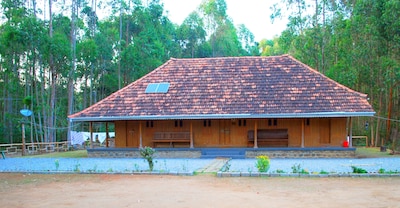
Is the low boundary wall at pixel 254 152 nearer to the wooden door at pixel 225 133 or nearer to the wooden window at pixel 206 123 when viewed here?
the wooden door at pixel 225 133

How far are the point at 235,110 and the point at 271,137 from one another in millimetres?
2294

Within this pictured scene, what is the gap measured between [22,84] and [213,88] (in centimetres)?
2017

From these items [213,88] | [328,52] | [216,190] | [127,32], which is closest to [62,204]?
[216,190]

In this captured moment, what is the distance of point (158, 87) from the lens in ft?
68.5

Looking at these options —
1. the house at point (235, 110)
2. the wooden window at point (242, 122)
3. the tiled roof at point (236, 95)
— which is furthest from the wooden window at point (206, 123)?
the wooden window at point (242, 122)

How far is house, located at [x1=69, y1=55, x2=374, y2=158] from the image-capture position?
18.5 m

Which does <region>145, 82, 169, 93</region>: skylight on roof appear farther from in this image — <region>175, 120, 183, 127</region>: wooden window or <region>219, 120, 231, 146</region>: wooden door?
<region>219, 120, 231, 146</region>: wooden door

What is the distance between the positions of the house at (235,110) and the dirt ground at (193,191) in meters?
→ 7.01

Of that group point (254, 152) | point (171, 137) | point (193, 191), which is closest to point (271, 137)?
point (254, 152)

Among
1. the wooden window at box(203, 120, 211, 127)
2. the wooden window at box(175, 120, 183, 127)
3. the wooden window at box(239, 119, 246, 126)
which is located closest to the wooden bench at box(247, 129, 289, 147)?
the wooden window at box(239, 119, 246, 126)

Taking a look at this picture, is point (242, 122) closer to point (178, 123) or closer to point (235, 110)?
point (235, 110)

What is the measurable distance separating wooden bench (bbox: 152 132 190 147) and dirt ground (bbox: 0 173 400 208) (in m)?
7.32

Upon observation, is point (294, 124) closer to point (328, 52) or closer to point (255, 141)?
point (255, 141)

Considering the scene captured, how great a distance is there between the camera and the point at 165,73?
72.2 ft
